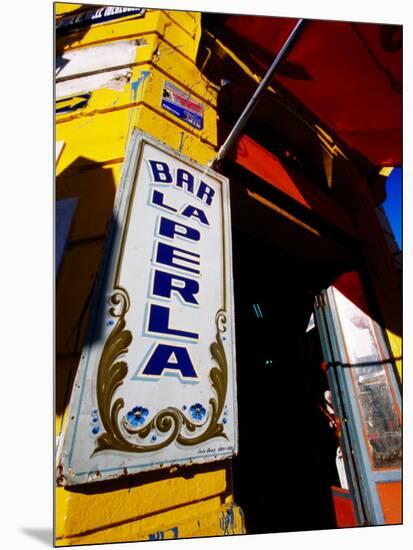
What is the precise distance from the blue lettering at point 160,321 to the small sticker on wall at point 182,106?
1321 millimetres

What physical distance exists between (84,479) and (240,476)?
3.33 meters

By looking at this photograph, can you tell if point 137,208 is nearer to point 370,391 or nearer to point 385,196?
point 370,391

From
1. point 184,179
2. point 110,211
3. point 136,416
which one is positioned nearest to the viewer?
point 136,416

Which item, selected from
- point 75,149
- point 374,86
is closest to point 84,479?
point 75,149

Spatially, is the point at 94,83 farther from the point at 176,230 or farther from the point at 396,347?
the point at 396,347

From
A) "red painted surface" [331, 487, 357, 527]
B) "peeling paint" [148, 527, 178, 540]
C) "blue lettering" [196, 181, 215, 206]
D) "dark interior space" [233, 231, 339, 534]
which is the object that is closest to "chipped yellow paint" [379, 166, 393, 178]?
"dark interior space" [233, 231, 339, 534]

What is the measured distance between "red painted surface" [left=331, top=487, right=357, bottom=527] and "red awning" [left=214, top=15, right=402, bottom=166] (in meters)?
3.16

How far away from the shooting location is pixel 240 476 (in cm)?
382

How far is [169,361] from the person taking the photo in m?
1.36

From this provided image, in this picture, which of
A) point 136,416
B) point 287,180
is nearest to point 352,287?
point 287,180

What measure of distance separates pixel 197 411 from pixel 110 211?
3.34 feet

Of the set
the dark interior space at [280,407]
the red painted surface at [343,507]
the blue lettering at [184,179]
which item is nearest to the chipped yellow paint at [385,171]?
the dark interior space at [280,407]

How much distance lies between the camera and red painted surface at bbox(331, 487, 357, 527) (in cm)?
304

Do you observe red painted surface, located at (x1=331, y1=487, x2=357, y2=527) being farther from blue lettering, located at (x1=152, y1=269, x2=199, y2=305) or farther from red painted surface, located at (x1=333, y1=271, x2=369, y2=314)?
blue lettering, located at (x1=152, y1=269, x2=199, y2=305)
